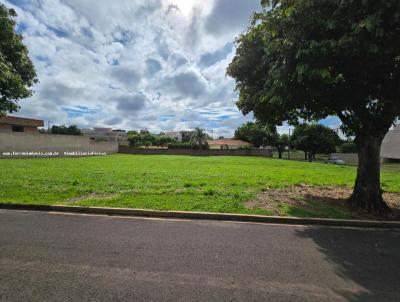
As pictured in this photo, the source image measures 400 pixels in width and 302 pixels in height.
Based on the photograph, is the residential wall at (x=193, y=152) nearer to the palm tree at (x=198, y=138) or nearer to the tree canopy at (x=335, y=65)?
the palm tree at (x=198, y=138)

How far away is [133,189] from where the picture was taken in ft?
30.3

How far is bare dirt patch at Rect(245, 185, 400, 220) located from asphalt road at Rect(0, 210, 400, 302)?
1.29 metres

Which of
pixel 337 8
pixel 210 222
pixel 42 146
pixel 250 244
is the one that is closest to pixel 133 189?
pixel 210 222

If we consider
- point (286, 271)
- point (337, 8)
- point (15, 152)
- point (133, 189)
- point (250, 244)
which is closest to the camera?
point (286, 271)

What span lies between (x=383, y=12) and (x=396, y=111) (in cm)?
323

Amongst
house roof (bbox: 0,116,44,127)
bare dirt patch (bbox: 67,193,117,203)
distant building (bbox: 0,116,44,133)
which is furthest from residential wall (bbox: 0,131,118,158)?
bare dirt patch (bbox: 67,193,117,203)

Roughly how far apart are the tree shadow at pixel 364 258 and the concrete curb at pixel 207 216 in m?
0.36

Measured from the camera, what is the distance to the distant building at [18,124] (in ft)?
124

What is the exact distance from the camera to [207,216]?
643 cm

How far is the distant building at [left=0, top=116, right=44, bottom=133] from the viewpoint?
37.8 m

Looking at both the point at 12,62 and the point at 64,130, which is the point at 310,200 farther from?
the point at 64,130

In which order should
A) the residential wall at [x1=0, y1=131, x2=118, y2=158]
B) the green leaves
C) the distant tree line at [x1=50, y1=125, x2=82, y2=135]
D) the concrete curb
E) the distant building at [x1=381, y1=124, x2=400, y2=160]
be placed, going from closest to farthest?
the green leaves, the concrete curb, the residential wall at [x1=0, y1=131, x2=118, y2=158], the distant building at [x1=381, y1=124, x2=400, y2=160], the distant tree line at [x1=50, y1=125, x2=82, y2=135]

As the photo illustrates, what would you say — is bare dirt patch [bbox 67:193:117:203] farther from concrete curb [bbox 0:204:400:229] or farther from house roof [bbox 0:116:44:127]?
house roof [bbox 0:116:44:127]

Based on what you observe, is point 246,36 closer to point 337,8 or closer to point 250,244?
point 337,8
